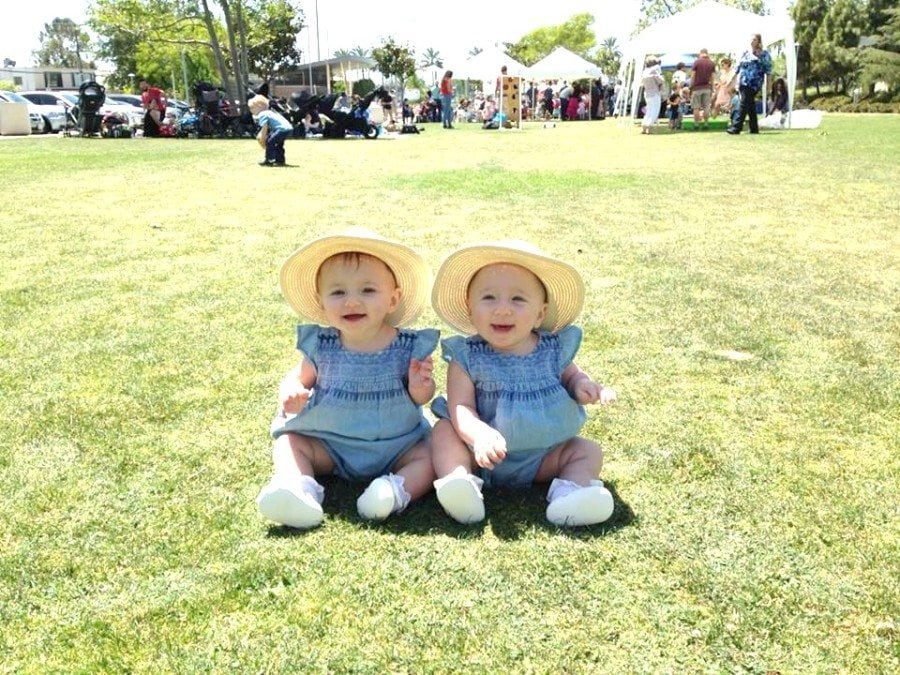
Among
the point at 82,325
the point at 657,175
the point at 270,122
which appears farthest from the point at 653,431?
the point at 270,122

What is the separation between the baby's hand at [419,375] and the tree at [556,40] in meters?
80.0

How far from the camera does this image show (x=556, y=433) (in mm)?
2631

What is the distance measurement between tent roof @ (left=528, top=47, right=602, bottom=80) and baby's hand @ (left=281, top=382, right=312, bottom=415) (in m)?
31.6

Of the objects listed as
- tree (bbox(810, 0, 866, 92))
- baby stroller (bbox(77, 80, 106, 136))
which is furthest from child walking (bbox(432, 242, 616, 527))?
tree (bbox(810, 0, 866, 92))

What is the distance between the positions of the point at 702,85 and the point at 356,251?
1870cm

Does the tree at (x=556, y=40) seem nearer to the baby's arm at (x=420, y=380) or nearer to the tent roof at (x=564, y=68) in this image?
the tent roof at (x=564, y=68)

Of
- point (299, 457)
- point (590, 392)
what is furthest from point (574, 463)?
point (299, 457)

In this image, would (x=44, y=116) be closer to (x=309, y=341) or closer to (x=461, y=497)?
(x=309, y=341)

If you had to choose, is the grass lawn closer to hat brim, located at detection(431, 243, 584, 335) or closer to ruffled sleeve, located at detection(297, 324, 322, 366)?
ruffled sleeve, located at detection(297, 324, 322, 366)

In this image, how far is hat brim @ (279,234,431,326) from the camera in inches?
103

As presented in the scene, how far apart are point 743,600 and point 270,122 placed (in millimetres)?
11637

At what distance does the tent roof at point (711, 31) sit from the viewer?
63.9ft

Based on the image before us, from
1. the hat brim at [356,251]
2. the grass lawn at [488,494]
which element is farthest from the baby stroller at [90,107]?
the hat brim at [356,251]

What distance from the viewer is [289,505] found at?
2361 millimetres
